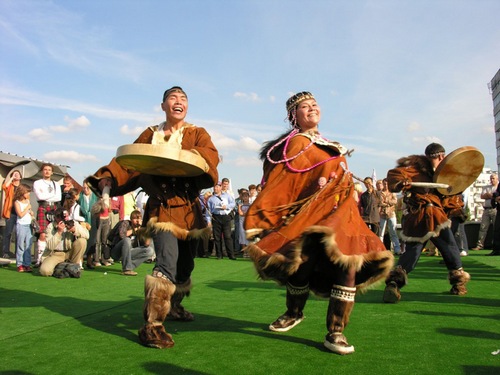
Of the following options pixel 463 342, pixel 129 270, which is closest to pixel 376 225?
pixel 129 270

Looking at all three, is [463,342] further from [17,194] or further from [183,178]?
[17,194]

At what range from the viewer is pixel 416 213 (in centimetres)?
573

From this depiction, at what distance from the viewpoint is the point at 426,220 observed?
5.65m

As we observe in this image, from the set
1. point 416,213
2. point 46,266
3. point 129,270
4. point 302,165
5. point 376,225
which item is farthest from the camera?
point 376,225

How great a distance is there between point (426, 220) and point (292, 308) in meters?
2.38

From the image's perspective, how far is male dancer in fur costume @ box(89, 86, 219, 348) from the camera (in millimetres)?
3818

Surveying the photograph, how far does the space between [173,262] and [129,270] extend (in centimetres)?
504

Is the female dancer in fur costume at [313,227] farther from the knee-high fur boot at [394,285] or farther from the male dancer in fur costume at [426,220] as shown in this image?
the male dancer in fur costume at [426,220]

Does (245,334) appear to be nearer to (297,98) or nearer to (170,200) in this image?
(170,200)

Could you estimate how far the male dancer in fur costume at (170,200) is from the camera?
3818 millimetres

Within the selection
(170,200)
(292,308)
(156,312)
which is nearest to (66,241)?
(170,200)

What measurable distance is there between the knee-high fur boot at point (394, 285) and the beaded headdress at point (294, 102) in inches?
91.5

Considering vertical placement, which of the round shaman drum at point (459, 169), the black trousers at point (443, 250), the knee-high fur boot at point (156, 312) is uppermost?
the round shaman drum at point (459, 169)

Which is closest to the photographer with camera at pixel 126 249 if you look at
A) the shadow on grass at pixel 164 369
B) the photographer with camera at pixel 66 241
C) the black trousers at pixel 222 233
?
the photographer with camera at pixel 66 241
